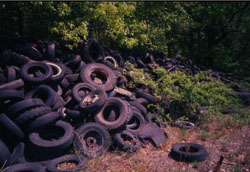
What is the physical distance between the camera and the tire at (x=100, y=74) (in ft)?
23.5

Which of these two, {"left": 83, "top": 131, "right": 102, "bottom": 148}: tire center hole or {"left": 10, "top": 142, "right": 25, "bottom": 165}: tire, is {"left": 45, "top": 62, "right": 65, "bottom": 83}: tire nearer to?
{"left": 83, "top": 131, "right": 102, "bottom": 148}: tire center hole

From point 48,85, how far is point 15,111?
155 cm

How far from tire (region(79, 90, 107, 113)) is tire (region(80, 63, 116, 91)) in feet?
2.05

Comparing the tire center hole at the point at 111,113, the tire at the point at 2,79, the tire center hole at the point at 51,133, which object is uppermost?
the tire at the point at 2,79

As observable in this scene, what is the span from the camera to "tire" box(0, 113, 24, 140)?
4.79 metres

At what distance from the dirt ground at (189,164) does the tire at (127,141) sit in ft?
0.49

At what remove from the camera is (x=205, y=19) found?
685 inches

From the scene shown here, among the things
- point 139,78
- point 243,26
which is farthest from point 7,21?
point 243,26

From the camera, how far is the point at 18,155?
4719 mm

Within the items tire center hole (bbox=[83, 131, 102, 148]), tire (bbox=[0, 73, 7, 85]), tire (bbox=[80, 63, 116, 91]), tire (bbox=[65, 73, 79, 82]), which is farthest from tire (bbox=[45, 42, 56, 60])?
tire center hole (bbox=[83, 131, 102, 148])

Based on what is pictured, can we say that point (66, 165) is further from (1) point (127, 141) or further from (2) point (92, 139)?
(1) point (127, 141)

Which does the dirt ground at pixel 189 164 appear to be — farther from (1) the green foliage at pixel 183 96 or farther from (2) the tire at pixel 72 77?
(2) the tire at pixel 72 77

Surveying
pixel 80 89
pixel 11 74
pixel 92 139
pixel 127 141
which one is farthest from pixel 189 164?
pixel 11 74

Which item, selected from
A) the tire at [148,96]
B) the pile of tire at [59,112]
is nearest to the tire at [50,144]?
the pile of tire at [59,112]
